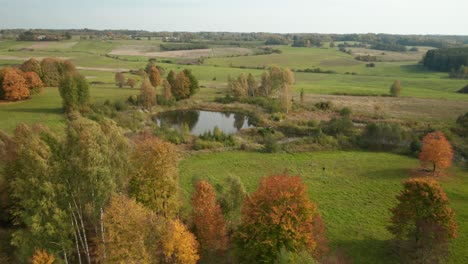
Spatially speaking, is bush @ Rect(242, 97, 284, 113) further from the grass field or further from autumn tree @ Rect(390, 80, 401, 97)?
autumn tree @ Rect(390, 80, 401, 97)

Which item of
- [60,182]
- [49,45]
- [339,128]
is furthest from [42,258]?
[49,45]

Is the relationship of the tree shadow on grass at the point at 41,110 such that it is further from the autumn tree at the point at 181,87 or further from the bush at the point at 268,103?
the bush at the point at 268,103

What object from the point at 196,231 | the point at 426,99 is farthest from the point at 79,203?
the point at 426,99

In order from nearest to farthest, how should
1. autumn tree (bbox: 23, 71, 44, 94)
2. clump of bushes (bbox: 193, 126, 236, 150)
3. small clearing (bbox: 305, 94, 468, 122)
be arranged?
clump of bushes (bbox: 193, 126, 236, 150) → small clearing (bbox: 305, 94, 468, 122) → autumn tree (bbox: 23, 71, 44, 94)

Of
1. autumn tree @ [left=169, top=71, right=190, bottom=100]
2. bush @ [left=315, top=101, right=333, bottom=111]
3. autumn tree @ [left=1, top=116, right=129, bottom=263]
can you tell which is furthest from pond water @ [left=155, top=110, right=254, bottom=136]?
autumn tree @ [left=1, top=116, right=129, bottom=263]

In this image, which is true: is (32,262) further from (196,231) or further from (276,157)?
(276,157)

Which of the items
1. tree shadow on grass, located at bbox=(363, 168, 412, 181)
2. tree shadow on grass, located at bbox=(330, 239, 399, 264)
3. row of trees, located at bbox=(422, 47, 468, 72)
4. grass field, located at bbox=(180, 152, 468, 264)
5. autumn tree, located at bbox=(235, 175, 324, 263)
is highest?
row of trees, located at bbox=(422, 47, 468, 72)

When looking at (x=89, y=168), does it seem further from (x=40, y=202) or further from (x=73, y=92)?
(x=73, y=92)
